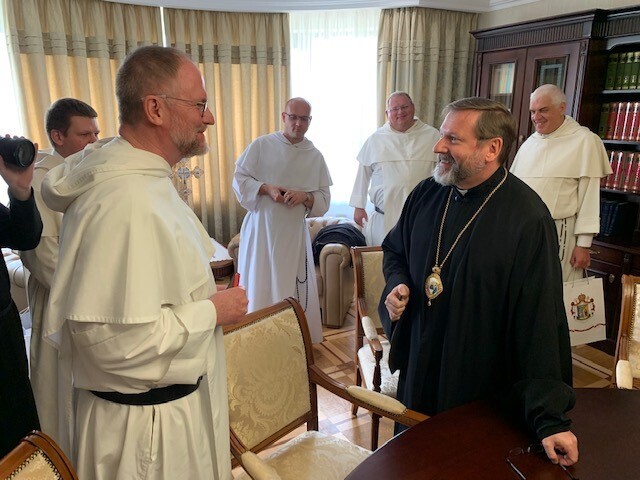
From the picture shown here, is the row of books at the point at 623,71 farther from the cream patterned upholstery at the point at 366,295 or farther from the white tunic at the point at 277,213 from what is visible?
the cream patterned upholstery at the point at 366,295

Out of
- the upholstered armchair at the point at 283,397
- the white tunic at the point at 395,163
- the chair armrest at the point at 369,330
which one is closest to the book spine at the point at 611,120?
the white tunic at the point at 395,163

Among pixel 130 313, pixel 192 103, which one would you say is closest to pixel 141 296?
pixel 130 313

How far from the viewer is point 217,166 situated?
456 cm

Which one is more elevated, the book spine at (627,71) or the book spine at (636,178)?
the book spine at (627,71)

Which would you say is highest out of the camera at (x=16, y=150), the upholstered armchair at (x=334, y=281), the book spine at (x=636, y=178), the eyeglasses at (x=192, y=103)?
the eyeglasses at (x=192, y=103)

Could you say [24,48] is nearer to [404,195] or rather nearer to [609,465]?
[404,195]

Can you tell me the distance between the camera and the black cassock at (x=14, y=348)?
137 centimetres

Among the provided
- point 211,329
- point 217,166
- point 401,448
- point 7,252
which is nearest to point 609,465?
point 401,448

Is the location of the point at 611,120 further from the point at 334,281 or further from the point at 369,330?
the point at 369,330

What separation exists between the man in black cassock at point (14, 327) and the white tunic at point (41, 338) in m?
0.14

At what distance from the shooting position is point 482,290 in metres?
1.38

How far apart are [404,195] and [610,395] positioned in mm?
2165

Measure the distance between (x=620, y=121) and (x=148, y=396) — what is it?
3.56 meters

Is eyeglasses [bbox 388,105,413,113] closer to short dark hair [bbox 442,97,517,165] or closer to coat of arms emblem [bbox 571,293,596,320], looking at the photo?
coat of arms emblem [bbox 571,293,596,320]
